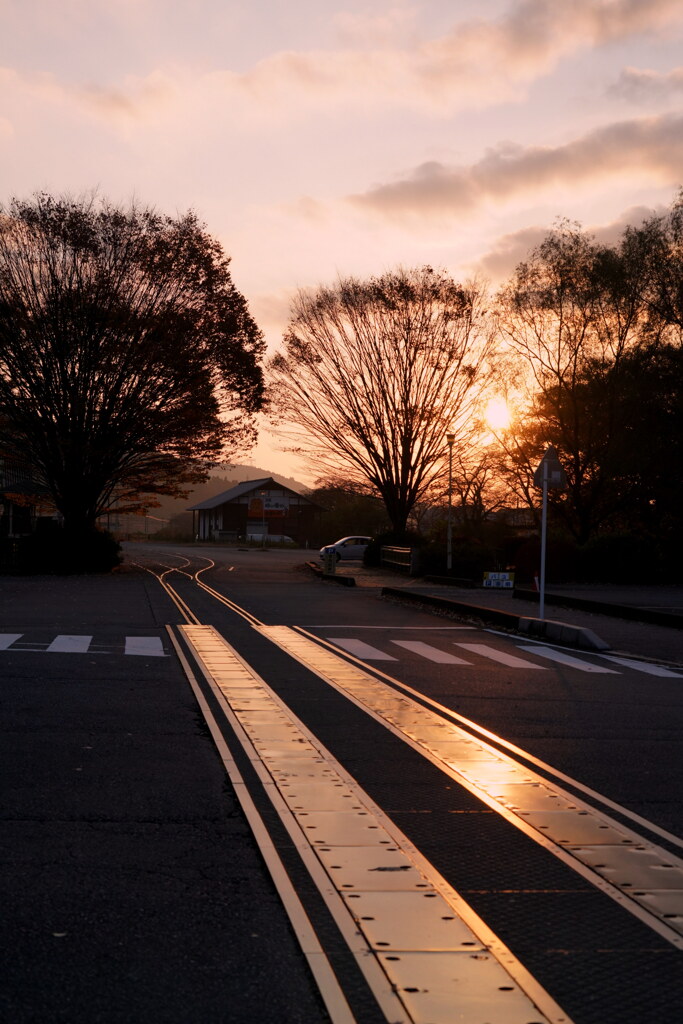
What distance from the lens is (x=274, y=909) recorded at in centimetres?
481

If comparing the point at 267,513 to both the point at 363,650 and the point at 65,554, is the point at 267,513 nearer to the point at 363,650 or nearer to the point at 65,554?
the point at 65,554

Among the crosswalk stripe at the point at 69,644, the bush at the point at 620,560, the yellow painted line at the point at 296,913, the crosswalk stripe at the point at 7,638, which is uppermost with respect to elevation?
the bush at the point at 620,560

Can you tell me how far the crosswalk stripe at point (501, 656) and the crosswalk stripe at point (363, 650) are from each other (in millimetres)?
1495

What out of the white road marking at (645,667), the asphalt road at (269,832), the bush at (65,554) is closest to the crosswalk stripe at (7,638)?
the asphalt road at (269,832)

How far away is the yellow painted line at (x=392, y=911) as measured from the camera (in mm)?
3865

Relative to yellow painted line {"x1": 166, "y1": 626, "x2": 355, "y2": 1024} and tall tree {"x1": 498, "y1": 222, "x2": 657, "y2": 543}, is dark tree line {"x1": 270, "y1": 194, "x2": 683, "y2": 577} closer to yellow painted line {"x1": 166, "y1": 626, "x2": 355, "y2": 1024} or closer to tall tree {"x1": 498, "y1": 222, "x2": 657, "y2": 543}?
tall tree {"x1": 498, "y1": 222, "x2": 657, "y2": 543}

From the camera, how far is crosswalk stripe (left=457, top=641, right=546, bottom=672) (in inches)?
589

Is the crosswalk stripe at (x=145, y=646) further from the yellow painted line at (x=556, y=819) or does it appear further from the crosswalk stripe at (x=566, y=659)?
the crosswalk stripe at (x=566, y=659)

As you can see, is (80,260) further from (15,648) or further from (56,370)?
(15,648)

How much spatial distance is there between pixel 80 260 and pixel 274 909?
38356mm

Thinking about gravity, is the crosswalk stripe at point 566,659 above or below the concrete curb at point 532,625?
below

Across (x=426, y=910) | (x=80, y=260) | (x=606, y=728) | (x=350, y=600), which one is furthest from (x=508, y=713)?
(x=80, y=260)

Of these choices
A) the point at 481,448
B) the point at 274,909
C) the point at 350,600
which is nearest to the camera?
the point at 274,909

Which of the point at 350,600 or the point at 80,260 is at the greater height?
the point at 80,260
